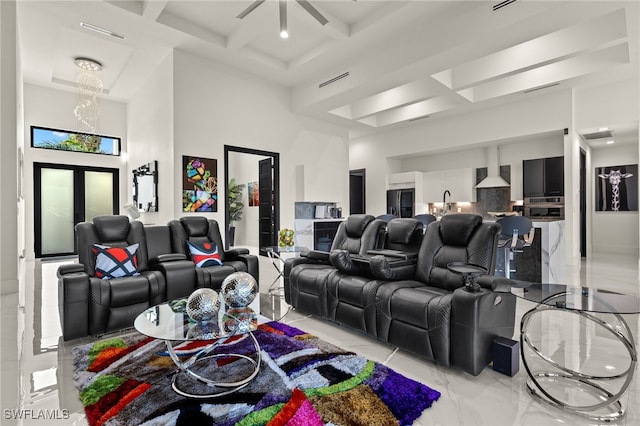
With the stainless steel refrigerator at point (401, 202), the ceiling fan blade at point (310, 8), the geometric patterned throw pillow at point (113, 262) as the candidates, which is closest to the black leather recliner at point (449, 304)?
→ the geometric patterned throw pillow at point (113, 262)

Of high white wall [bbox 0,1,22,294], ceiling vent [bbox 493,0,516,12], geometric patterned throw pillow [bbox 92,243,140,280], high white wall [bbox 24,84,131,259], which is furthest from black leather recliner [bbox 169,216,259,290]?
high white wall [bbox 24,84,131,259]

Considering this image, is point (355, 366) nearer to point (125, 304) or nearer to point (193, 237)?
point (125, 304)

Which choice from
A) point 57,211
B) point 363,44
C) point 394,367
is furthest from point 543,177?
point 57,211

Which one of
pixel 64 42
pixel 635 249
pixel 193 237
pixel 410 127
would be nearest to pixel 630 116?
pixel 635 249

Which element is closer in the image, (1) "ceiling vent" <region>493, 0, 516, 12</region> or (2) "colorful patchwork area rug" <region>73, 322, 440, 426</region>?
(2) "colorful patchwork area rug" <region>73, 322, 440, 426</region>

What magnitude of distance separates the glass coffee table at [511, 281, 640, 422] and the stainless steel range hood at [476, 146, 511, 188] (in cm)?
570

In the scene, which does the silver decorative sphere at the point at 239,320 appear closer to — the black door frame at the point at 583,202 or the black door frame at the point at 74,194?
the black door frame at the point at 74,194

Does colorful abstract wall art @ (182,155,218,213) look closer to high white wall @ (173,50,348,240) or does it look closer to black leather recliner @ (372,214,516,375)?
high white wall @ (173,50,348,240)

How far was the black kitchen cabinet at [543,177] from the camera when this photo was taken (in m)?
6.84

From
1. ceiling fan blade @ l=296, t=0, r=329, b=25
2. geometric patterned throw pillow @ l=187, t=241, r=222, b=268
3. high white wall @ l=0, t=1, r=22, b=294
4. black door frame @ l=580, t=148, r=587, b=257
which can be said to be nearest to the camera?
geometric patterned throw pillow @ l=187, t=241, r=222, b=268

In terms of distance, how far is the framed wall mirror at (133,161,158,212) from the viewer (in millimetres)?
6176

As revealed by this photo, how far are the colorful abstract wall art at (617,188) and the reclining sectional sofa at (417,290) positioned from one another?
771 cm

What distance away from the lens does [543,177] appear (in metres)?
7.08

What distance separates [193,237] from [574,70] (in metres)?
6.83
